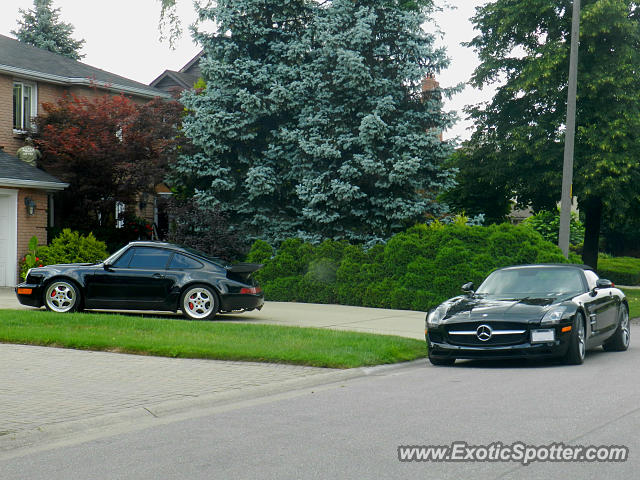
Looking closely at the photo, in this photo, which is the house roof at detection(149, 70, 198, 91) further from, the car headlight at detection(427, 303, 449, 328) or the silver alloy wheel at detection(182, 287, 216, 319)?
the car headlight at detection(427, 303, 449, 328)

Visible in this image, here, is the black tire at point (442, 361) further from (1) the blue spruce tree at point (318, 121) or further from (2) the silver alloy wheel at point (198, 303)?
(1) the blue spruce tree at point (318, 121)

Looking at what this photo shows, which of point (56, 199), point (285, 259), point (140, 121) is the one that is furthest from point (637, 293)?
point (56, 199)

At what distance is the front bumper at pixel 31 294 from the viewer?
54.5 ft

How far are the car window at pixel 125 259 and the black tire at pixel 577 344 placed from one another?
28.6 ft

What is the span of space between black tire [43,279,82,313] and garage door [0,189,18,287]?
8593mm

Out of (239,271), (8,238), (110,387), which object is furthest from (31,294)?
(8,238)

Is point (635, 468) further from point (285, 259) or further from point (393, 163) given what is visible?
point (393, 163)

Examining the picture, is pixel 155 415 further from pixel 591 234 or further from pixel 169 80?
pixel 169 80

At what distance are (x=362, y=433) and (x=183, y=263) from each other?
1008cm

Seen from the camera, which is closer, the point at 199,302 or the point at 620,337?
the point at 620,337

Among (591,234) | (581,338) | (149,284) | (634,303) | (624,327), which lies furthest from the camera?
(591,234)

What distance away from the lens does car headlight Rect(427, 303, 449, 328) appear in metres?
11.7

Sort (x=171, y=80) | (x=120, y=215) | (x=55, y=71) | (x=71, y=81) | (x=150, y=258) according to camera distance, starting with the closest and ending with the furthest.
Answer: (x=150, y=258) → (x=120, y=215) → (x=71, y=81) → (x=55, y=71) → (x=171, y=80)

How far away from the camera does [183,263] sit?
1661cm
